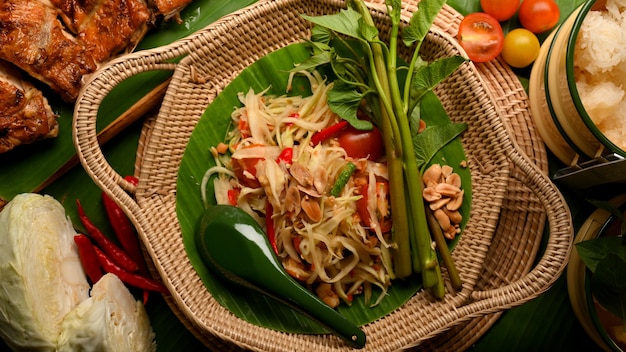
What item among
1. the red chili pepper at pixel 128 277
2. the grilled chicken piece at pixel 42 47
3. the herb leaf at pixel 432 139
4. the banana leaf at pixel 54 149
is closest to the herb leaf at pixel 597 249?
the herb leaf at pixel 432 139

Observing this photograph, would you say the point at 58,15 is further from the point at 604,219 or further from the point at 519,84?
the point at 604,219

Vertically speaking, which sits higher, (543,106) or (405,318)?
(543,106)

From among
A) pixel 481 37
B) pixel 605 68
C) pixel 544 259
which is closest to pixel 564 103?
pixel 605 68

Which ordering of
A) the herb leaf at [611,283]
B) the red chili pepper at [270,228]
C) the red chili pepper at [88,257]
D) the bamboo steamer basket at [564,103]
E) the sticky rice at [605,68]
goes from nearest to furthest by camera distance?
1. the herb leaf at [611,283]
2. the bamboo steamer basket at [564,103]
3. the sticky rice at [605,68]
4. the red chili pepper at [270,228]
5. the red chili pepper at [88,257]

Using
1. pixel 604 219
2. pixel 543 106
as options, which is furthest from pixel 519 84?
pixel 604 219

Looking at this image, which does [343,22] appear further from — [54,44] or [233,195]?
[54,44]

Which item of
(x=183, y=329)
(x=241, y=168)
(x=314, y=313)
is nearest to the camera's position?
(x=314, y=313)

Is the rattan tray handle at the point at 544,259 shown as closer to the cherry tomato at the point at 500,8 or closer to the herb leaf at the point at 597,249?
the herb leaf at the point at 597,249
